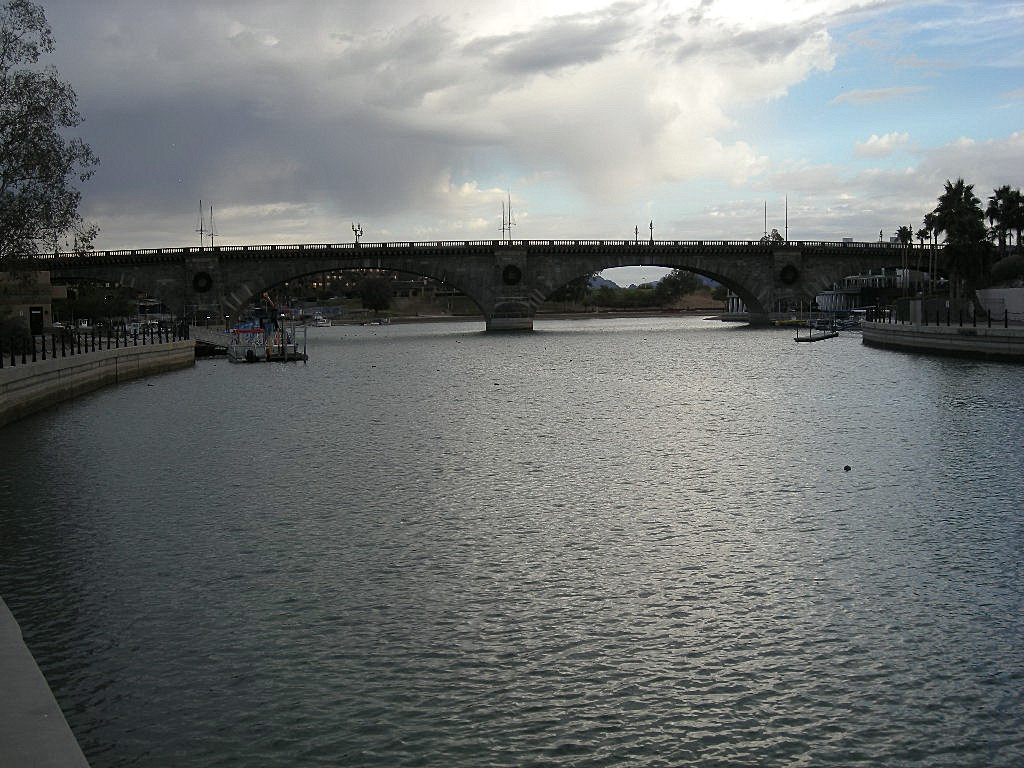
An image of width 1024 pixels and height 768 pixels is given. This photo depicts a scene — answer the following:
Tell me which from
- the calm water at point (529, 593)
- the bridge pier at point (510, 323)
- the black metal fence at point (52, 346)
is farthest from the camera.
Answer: the bridge pier at point (510, 323)

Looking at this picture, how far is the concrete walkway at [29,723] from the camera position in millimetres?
7359

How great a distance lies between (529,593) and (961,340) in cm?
5342

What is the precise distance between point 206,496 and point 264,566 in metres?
6.24

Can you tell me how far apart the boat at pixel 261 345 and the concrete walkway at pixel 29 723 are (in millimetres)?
65775

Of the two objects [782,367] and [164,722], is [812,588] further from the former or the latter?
[782,367]

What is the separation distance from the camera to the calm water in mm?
9664

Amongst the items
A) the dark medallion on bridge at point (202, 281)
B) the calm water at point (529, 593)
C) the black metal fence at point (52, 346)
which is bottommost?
the calm water at point (529, 593)

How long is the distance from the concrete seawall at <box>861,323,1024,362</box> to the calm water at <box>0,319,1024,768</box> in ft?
90.6

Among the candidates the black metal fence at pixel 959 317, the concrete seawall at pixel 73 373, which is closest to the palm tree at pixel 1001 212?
the black metal fence at pixel 959 317

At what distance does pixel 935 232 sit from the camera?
104 m

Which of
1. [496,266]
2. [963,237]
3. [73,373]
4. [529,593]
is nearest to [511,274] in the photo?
[496,266]

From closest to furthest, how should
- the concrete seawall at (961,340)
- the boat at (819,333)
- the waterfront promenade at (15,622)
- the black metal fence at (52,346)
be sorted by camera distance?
1. the waterfront promenade at (15,622)
2. the black metal fence at (52,346)
3. the concrete seawall at (961,340)
4. the boat at (819,333)

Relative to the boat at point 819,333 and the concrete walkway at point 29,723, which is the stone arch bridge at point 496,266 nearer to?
the boat at point 819,333

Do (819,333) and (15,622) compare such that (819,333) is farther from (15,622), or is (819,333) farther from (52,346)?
(15,622)
